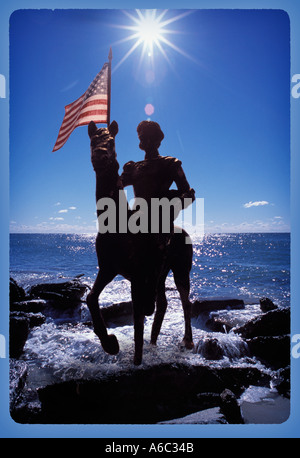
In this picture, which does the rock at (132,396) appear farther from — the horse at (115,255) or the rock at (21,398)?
the horse at (115,255)

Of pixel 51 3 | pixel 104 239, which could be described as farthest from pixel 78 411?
pixel 51 3

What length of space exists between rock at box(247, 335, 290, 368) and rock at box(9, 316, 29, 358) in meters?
3.99

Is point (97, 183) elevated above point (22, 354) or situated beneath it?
elevated above

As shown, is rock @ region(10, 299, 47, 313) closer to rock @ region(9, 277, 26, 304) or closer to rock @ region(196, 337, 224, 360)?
rock @ region(9, 277, 26, 304)

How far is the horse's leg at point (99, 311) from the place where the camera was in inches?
116

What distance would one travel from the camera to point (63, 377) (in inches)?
133

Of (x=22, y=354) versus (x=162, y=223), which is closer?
(x=162, y=223)

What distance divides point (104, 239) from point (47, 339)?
10.8 feet

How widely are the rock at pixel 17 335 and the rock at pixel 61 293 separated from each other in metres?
3.52

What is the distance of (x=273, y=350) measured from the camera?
457 cm

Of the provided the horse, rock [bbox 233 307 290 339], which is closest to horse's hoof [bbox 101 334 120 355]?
the horse

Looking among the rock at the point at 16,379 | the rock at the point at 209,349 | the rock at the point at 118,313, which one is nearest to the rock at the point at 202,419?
the rock at the point at 209,349

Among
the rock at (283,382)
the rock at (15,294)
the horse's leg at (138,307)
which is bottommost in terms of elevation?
the rock at (283,382)
